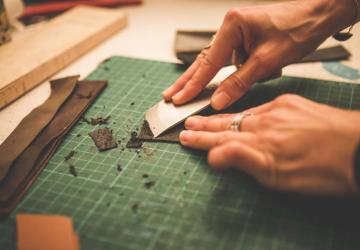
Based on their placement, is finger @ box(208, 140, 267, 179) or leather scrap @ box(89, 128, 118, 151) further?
leather scrap @ box(89, 128, 118, 151)

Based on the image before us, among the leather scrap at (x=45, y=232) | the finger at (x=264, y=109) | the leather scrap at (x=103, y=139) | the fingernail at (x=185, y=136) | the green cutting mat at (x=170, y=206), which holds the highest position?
the finger at (x=264, y=109)

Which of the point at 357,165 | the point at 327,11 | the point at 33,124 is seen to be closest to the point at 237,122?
the point at 357,165

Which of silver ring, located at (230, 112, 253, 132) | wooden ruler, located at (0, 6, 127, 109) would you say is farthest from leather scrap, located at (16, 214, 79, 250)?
wooden ruler, located at (0, 6, 127, 109)

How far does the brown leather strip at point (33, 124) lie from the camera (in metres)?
1.20

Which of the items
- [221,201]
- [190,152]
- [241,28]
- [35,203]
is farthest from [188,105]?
[35,203]

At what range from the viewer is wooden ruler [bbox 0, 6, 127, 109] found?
159cm

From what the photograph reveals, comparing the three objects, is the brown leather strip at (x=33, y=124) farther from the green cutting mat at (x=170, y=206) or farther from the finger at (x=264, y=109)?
the finger at (x=264, y=109)

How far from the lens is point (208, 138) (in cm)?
116

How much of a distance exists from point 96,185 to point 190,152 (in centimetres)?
32

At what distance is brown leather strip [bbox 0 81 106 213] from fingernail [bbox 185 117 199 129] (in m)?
0.44

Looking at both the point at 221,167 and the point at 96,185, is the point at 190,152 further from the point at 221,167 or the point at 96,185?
the point at 96,185

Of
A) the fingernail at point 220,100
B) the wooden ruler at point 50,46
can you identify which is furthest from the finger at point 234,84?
the wooden ruler at point 50,46

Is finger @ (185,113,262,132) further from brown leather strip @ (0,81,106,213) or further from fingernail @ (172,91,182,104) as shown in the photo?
brown leather strip @ (0,81,106,213)

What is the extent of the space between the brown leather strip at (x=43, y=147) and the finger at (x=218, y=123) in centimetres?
46
